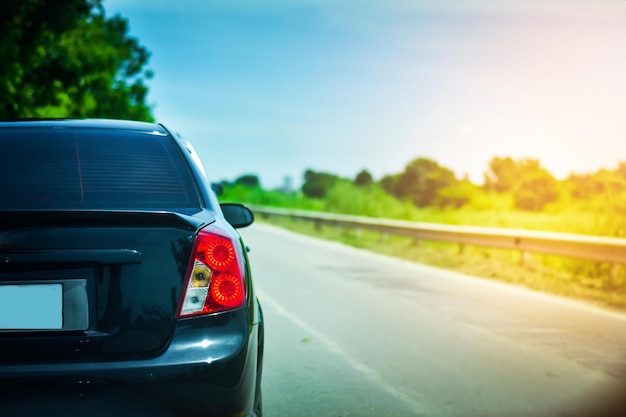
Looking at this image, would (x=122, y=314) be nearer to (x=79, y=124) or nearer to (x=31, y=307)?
(x=31, y=307)

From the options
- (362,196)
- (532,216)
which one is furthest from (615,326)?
(362,196)

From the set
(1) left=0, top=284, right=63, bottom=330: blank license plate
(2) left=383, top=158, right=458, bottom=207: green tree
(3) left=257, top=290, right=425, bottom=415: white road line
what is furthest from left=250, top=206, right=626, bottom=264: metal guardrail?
(2) left=383, top=158, right=458, bottom=207: green tree

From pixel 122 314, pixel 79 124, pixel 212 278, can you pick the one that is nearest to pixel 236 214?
pixel 79 124

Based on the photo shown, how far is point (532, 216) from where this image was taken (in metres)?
17.9

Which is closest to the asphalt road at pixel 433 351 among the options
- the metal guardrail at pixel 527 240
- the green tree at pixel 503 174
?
the metal guardrail at pixel 527 240

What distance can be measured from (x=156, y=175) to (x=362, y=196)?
27.7 metres

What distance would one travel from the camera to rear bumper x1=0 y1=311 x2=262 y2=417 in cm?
265

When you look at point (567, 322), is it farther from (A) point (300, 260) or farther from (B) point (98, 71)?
(B) point (98, 71)

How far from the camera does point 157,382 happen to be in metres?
2.75

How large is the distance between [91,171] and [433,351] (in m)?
3.94

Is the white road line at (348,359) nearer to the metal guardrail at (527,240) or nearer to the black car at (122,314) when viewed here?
the black car at (122,314)

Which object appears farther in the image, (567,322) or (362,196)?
(362,196)

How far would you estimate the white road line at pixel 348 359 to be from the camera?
192 inches

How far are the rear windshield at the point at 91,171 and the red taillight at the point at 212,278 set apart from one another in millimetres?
361
